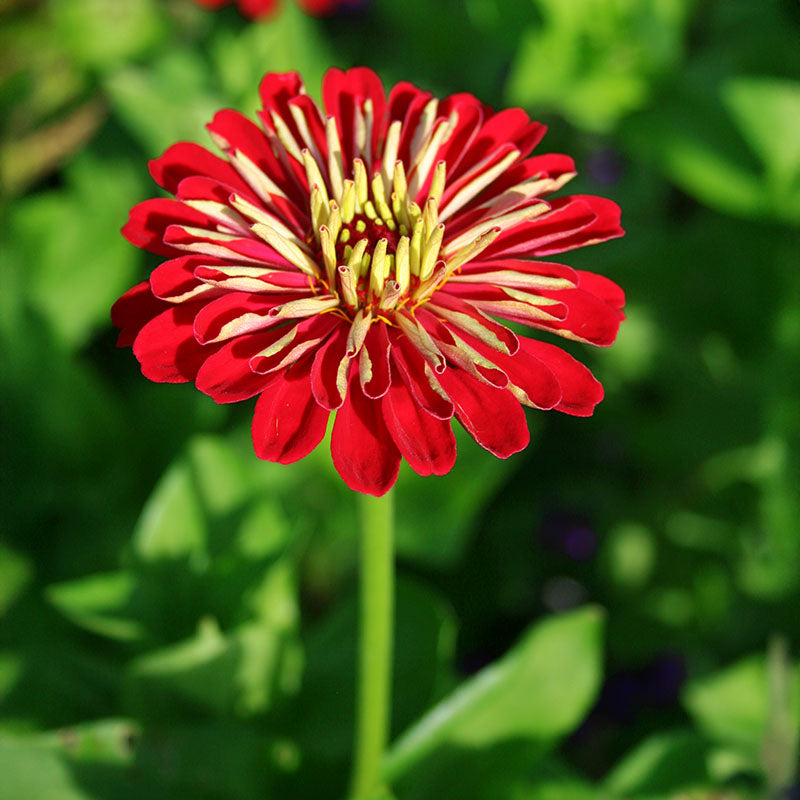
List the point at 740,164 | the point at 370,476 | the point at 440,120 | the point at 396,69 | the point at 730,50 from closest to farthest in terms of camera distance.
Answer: the point at 370,476
the point at 440,120
the point at 740,164
the point at 730,50
the point at 396,69

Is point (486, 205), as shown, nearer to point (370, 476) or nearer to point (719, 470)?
point (370, 476)

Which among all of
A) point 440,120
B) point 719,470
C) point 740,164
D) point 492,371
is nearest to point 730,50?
point 740,164

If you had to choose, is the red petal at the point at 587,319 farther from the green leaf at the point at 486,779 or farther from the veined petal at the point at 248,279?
the green leaf at the point at 486,779

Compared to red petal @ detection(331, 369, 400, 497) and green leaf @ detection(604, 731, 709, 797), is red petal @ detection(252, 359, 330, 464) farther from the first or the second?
green leaf @ detection(604, 731, 709, 797)

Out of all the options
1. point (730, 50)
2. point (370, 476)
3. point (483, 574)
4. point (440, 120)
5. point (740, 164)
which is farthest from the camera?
point (483, 574)

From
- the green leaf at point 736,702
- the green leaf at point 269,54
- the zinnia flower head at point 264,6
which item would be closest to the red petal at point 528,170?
the green leaf at point 736,702
